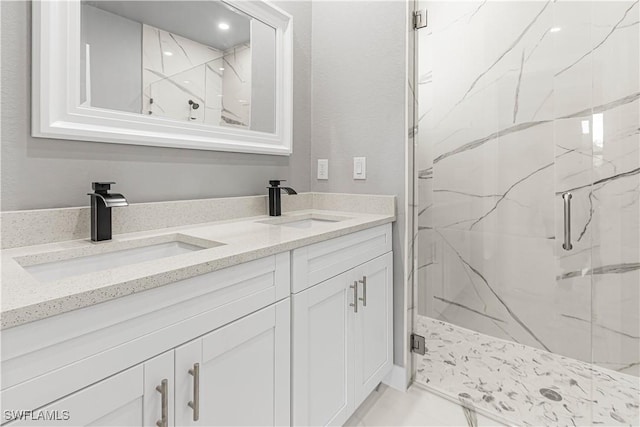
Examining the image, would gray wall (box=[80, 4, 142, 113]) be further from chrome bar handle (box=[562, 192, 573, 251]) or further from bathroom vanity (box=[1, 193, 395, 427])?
chrome bar handle (box=[562, 192, 573, 251])

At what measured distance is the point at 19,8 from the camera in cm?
99

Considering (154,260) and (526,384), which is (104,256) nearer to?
(154,260)

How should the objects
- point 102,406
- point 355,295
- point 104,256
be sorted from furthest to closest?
point 355,295 → point 104,256 → point 102,406

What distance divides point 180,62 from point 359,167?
98 centimetres

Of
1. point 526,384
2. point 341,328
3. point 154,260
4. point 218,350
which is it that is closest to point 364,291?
point 341,328

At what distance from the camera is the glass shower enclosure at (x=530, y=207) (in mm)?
1624

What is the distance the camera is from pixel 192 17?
4.58 ft

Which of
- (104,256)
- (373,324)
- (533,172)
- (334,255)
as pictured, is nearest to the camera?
(104,256)

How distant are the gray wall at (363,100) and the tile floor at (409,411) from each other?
189mm

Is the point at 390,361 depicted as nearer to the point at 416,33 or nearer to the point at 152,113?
the point at 152,113

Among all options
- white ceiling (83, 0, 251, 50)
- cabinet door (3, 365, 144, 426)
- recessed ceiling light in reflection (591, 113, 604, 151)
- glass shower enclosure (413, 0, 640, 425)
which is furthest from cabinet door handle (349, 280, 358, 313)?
recessed ceiling light in reflection (591, 113, 604, 151)

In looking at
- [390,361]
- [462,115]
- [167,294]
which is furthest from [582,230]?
[167,294]

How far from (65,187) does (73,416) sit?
29.4 inches

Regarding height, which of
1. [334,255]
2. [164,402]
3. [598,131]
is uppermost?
[598,131]
